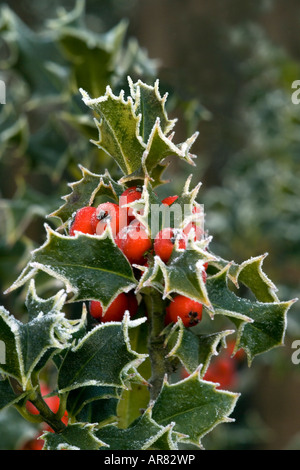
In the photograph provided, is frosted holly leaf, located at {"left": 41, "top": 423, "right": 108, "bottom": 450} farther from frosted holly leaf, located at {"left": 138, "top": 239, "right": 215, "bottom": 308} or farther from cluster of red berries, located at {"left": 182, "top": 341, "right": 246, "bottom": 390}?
cluster of red berries, located at {"left": 182, "top": 341, "right": 246, "bottom": 390}

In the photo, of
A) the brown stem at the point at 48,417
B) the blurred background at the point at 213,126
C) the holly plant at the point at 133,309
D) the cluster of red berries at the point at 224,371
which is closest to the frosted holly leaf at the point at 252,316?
the holly plant at the point at 133,309

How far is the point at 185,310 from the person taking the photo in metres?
0.65

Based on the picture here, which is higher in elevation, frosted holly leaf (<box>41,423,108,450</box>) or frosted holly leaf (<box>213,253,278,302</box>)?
frosted holly leaf (<box>213,253,278,302</box>)

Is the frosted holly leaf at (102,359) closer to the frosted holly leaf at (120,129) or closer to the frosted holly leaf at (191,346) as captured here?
the frosted holly leaf at (191,346)

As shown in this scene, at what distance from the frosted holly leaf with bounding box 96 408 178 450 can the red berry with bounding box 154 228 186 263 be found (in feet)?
0.53

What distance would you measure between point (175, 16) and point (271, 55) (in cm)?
50

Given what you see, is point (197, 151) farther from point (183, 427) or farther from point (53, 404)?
point (183, 427)

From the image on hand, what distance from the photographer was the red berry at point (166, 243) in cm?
62

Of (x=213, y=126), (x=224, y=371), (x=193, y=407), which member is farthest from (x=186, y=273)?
(x=213, y=126)

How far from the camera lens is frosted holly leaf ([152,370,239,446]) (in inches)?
25.4

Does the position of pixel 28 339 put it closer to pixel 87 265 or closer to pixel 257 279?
pixel 87 265

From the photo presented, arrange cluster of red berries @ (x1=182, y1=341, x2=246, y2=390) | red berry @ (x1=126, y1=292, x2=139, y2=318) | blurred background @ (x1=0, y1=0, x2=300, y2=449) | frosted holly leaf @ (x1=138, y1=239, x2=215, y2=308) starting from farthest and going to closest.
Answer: cluster of red berries @ (x1=182, y1=341, x2=246, y2=390), blurred background @ (x1=0, y1=0, x2=300, y2=449), red berry @ (x1=126, y1=292, x2=139, y2=318), frosted holly leaf @ (x1=138, y1=239, x2=215, y2=308)

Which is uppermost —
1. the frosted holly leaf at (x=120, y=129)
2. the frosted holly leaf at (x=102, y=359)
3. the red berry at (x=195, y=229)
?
the frosted holly leaf at (x=120, y=129)

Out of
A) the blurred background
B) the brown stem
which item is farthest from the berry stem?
the blurred background
